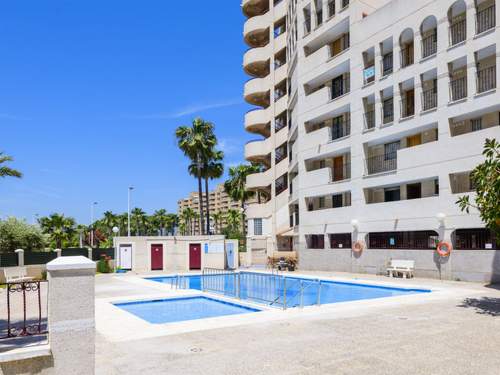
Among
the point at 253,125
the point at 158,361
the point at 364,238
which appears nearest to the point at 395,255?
the point at 364,238

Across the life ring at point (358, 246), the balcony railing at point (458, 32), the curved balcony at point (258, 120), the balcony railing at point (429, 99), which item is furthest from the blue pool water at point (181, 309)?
the curved balcony at point (258, 120)

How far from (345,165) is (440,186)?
11.2 metres

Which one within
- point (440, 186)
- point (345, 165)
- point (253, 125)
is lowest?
point (440, 186)

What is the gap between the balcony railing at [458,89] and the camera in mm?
27312

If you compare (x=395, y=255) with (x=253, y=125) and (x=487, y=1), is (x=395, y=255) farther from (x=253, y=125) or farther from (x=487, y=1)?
(x=253, y=125)

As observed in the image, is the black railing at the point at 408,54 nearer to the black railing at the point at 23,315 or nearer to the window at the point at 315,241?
the window at the point at 315,241

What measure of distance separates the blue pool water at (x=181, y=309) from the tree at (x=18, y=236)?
2286 cm

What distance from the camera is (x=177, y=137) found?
55250mm

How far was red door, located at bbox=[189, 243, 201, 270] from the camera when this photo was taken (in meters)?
38.9

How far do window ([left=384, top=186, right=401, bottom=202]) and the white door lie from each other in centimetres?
2085

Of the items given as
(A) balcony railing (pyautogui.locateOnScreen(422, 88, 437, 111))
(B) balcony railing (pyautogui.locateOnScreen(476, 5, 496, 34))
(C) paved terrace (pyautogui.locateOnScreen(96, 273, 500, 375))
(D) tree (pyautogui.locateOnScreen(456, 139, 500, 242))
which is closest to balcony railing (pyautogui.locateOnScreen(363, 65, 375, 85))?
(A) balcony railing (pyautogui.locateOnScreen(422, 88, 437, 111))

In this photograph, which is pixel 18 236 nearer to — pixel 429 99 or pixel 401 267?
pixel 401 267

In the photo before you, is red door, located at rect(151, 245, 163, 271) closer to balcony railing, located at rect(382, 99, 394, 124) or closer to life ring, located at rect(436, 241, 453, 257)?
balcony railing, located at rect(382, 99, 394, 124)

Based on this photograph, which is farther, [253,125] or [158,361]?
[253,125]
